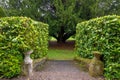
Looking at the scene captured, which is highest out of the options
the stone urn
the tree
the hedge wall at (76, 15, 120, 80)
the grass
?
the tree

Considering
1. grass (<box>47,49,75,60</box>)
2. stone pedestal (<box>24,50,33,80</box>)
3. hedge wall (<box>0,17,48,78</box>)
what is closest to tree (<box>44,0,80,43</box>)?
grass (<box>47,49,75,60</box>)

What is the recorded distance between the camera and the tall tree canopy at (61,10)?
64.7ft

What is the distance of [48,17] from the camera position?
2031 centimetres

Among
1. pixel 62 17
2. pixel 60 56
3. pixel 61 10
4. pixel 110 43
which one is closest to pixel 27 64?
pixel 110 43

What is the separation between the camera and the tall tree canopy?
1973cm

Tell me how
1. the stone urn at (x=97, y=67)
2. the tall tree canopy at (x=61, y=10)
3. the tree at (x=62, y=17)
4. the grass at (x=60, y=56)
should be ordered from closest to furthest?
the stone urn at (x=97, y=67), the grass at (x=60, y=56), the tree at (x=62, y=17), the tall tree canopy at (x=61, y=10)

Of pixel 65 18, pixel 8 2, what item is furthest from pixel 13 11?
pixel 65 18

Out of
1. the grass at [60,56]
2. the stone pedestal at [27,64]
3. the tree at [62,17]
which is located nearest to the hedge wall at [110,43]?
the stone pedestal at [27,64]

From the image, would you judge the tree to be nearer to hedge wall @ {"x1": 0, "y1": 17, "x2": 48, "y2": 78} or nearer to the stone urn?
the stone urn

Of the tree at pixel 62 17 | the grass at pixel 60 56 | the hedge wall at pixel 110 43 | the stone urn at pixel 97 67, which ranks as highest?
the tree at pixel 62 17

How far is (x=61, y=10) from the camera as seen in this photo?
1961cm

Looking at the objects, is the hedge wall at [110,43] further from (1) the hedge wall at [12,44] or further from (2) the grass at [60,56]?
(2) the grass at [60,56]

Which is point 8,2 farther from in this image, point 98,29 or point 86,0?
point 98,29

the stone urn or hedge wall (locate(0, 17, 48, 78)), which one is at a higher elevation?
hedge wall (locate(0, 17, 48, 78))
